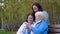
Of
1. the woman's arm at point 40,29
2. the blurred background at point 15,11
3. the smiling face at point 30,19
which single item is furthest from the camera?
the blurred background at point 15,11

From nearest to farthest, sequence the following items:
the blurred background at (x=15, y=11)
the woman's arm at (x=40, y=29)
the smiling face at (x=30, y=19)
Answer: the woman's arm at (x=40, y=29) → the smiling face at (x=30, y=19) → the blurred background at (x=15, y=11)

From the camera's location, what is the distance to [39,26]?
404 centimetres

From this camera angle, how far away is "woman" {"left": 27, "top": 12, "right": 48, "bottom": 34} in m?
4.01

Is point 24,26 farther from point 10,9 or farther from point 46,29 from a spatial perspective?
point 10,9

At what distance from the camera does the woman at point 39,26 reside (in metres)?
4.01

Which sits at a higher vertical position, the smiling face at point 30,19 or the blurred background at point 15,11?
the smiling face at point 30,19

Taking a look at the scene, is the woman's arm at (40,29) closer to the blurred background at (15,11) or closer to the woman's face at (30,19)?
the woman's face at (30,19)

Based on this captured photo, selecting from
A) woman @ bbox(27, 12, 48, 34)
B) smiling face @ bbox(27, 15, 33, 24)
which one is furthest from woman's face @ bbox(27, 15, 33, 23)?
woman @ bbox(27, 12, 48, 34)

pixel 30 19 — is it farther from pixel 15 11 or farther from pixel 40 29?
pixel 15 11

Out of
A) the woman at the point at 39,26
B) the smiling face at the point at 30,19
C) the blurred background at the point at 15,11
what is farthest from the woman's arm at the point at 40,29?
the blurred background at the point at 15,11

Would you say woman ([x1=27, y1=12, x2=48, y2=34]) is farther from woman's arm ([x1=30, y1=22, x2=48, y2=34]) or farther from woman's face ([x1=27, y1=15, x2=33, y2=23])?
woman's face ([x1=27, y1=15, x2=33, y2=23])

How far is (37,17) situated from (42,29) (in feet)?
0.73

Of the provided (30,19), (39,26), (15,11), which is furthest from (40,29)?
(15,11)

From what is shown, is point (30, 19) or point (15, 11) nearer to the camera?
point (30, 19)
